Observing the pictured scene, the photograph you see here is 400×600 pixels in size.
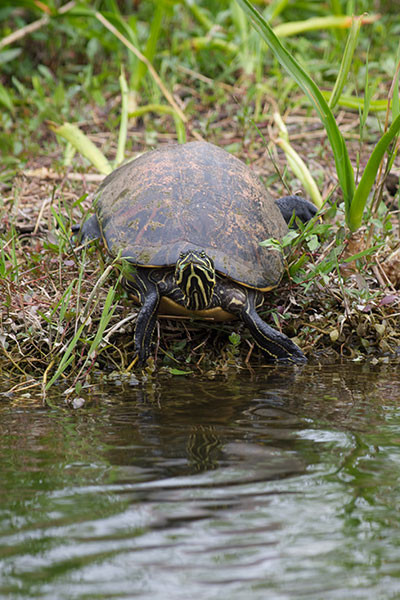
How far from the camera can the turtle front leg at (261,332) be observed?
3.46 m

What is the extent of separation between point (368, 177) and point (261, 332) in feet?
3.18

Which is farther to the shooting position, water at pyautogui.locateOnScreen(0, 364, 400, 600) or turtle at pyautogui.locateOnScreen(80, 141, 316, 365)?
turtle at pyautogui.locateOnScreen(80, 141, 316, 365)

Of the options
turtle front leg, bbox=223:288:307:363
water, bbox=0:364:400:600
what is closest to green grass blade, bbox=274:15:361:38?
turtle front leg, bbox=223:288:307:363

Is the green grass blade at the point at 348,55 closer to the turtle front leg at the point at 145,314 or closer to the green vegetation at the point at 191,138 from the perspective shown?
the green vegetation at the point at 191,138

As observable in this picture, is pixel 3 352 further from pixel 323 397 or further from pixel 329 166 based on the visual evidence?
pixel 329 166

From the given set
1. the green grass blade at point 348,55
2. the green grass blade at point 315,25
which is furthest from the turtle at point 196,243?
the green grass blade at point 315,25

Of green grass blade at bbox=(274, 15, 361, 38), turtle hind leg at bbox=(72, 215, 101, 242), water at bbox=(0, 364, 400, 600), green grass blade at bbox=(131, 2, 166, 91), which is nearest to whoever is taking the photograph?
water at bbox=(0, 364, 400, 600)

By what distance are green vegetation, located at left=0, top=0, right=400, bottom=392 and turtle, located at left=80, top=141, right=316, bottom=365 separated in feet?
0.52

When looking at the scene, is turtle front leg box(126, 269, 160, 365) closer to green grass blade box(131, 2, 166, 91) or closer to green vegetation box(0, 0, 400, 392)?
green vegetation box(0, 0, 400, 392)

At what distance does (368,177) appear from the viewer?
143 inches

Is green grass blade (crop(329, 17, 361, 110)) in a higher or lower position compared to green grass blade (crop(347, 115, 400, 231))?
higher

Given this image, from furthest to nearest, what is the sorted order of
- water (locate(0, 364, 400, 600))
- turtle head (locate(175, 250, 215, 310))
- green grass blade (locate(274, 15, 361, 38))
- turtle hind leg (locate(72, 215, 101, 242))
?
1. green grass blade (locate(274, 15, 361, 38))
2. turtle hind leg (locate(72, 215, 101, 242))
3. turtle head (locate(175, 250, 215, 310))
4. water (locate(0, 364, 400, 600))

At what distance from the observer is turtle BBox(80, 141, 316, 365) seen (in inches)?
134

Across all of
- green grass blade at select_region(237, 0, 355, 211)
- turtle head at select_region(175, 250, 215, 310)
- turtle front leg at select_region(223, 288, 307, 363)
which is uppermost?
green grass blade at select_region(237, 0, 355, 211)
